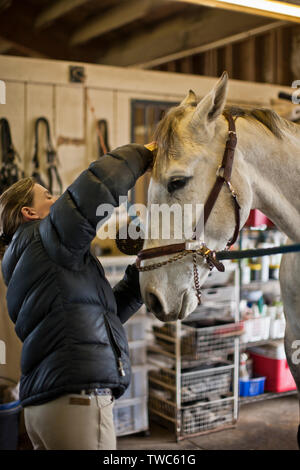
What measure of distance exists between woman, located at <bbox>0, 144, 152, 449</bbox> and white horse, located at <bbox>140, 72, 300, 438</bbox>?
0.11 metres

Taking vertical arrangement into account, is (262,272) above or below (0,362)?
above

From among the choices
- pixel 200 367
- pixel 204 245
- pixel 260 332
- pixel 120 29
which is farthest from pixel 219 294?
pixel 120 29

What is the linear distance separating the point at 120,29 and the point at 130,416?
4444mm

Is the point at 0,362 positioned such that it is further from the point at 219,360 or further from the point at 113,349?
the point at 113,349

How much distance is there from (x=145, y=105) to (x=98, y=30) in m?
1.60

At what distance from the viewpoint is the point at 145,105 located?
173 inches

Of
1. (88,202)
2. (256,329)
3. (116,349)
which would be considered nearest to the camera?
(88,202)

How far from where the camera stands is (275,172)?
163cm

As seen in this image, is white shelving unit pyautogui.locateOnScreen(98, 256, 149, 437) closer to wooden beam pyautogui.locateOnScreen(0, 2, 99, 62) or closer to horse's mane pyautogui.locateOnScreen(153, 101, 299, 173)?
horse's mane pyautogui.locateOnScreen(153, 101, 299, 173)

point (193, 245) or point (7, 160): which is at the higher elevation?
point (7, 160)

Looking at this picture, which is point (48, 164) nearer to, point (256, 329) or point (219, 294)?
point (219, 294)

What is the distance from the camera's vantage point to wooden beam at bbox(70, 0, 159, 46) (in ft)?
15.8

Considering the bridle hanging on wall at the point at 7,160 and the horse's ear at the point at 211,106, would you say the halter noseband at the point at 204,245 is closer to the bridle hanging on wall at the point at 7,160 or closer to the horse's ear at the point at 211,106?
the horse's ear at the point at 211,106
